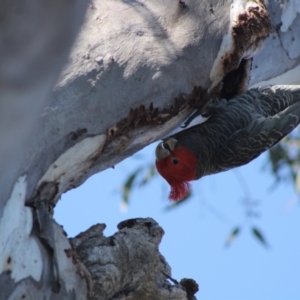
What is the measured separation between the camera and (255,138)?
338cm

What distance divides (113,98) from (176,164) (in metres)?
1.32

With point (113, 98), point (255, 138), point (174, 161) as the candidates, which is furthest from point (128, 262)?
point (255, 138)

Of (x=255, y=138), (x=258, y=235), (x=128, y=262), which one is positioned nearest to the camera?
(x=128, y=262)

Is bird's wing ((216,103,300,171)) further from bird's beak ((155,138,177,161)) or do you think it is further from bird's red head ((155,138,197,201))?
bird's beak ((155,138,177,161))

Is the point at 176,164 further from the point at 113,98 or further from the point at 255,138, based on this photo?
the point at 113,98

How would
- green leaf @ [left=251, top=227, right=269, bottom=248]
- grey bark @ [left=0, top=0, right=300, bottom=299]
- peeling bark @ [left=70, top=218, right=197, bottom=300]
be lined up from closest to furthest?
1. grey bark @ [left=0, top=0, right=300, bottom=299]
2. peeling bark @ [left=70, top=218, right=197, bottom=300]
3. green leaf @ [left=251, top=227, right=269, bottom=248]

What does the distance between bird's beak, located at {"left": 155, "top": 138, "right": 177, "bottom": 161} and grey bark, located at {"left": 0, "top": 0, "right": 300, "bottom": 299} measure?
1.66 ft

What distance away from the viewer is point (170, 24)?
93.1 inches

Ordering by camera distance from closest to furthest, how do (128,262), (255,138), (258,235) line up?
(128,262) → (255,138) → (258,235)

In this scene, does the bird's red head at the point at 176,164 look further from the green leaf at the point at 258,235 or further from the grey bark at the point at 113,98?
the green leaf at the point at 258,235

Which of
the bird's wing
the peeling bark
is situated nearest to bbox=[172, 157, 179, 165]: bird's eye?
the bird's wing

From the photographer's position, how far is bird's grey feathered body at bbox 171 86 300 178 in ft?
11.1

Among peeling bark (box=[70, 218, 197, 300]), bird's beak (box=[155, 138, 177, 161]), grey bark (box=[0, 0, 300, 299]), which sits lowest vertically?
peeling bark (box=[70, 218, 197, 300])

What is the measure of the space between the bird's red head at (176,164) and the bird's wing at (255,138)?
0.67ft
